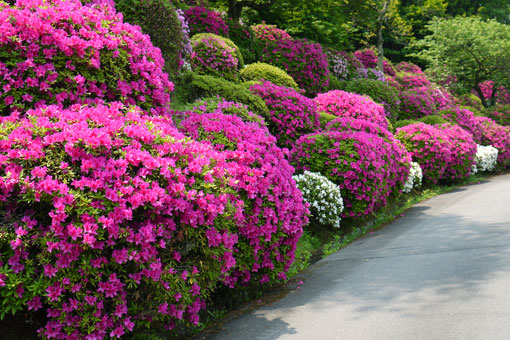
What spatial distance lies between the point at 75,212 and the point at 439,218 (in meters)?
7.07

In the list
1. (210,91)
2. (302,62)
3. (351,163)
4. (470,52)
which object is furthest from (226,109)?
(470,52)

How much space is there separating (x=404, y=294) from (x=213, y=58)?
6723mm

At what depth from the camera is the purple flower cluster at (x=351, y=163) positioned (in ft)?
24.9

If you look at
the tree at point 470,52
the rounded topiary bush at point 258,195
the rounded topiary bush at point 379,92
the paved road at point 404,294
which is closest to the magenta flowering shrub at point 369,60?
the tree at point 470,52

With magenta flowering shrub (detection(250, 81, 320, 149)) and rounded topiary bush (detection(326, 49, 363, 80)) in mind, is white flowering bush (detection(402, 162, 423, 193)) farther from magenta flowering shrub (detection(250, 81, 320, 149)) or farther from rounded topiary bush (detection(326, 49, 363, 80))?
rounded topiary bush (detection(326, 49, 363, 80))

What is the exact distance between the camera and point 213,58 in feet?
31.1

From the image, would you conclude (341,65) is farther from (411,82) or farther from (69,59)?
(69,59)

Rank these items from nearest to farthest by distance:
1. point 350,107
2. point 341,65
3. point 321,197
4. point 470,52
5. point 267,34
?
point 321,197 → point 350,107 → point 267,34 → point 341,65 → point 470,52

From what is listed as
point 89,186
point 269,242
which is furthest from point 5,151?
point 269,242

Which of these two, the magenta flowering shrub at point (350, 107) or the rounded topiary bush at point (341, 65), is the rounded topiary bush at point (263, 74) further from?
the rounded topiary bush at point (341, 65)

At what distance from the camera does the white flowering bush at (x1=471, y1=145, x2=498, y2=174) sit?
1485 centimetres

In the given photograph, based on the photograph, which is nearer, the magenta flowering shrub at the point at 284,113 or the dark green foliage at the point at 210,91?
the dark green foliage at the point at 210,91

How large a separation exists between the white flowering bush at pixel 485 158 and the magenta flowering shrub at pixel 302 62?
19.9 feet

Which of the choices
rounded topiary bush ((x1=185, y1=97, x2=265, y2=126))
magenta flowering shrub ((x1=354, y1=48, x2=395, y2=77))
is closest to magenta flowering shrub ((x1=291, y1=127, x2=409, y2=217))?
rounded topiary bush ((x1=185, y1=97, x2=265, y2=126))
